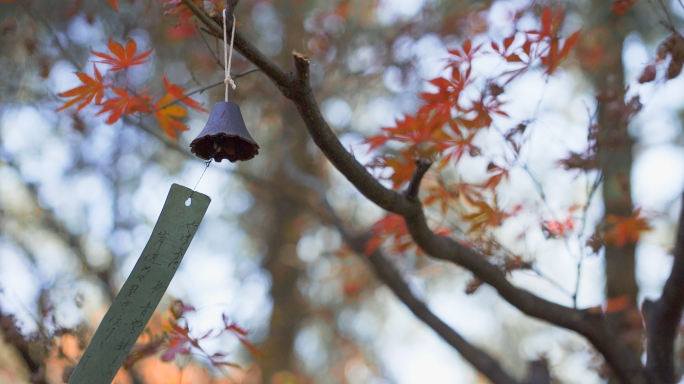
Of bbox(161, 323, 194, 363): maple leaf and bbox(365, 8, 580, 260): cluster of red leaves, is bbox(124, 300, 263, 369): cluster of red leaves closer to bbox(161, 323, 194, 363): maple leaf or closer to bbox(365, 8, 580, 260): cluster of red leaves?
bbox(161, 323, 194, 363): maple leaf

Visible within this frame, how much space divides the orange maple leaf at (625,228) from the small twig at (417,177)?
51.6 inches

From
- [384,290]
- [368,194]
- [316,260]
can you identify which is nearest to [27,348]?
[368,194]

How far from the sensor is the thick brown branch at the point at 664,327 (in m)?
1.51

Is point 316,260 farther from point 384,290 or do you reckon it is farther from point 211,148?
point 211,148

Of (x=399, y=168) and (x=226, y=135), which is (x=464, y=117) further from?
(x=226, y=135)

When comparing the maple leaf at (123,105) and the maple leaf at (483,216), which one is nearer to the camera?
the maple leaf at (123,105)

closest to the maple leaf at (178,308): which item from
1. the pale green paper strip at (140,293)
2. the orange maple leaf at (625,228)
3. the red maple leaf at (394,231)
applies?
the pale green paper strip at (140,293)

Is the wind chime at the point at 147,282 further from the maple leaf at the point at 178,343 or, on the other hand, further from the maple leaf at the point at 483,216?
the maple leaf at the point at 483,216

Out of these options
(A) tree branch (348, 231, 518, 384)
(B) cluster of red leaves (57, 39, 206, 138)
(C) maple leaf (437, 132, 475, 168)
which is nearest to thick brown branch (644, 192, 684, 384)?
(A) tree branch (348, 231, 518, 384)

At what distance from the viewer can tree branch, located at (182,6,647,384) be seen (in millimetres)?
1041

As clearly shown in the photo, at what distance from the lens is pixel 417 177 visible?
4.00 feet

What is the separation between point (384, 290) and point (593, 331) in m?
4.18

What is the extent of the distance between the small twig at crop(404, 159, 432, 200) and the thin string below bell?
394 millimetres

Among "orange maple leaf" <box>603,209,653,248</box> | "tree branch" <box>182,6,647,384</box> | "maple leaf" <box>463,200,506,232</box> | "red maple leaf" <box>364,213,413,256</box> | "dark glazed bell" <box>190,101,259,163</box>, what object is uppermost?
"orange maple leaf" <box>603,209,653,248</box>
